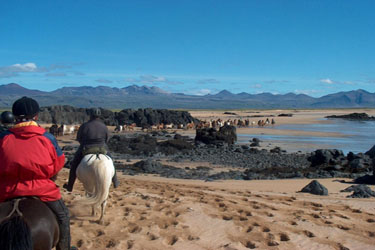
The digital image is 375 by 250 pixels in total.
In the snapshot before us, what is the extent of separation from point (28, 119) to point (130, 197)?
5713 millimetres

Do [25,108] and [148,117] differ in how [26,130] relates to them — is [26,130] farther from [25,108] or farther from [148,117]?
[148,117]

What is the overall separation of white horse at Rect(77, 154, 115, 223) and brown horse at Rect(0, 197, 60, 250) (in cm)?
323

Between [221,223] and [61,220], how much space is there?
3661 mm

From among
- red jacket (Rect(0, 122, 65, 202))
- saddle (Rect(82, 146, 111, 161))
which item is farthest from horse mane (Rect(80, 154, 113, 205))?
red jacket (Rect(0, 122, 65, 202))

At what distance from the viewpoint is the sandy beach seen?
22.7ft

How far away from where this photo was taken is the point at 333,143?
3083cm

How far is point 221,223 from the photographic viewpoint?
782cm

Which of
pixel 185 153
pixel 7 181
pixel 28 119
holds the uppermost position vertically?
pixel 28 119

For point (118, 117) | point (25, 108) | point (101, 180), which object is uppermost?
point (25, 108)

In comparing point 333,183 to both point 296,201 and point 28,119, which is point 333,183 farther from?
point 28,119

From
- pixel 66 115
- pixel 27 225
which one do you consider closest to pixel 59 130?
pixel 66 115

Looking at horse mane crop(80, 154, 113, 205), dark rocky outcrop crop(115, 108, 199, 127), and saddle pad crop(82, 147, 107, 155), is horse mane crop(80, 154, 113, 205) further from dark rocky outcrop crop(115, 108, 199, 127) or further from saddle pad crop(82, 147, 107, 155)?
dark rocky outcrop crop(115, 108, 199, 127)

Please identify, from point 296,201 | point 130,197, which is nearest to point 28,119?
point 130,197

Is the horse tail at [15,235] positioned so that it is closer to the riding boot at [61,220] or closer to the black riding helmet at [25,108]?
the riding boot at [61,220]
